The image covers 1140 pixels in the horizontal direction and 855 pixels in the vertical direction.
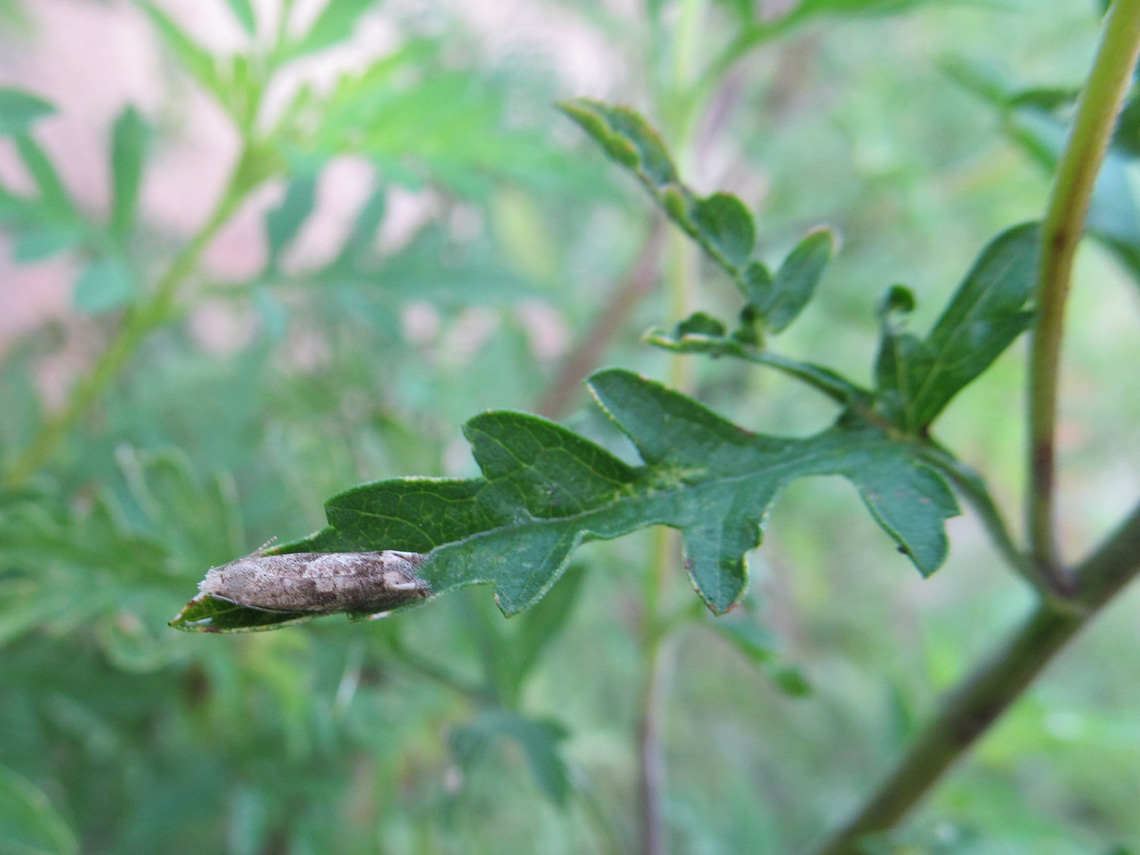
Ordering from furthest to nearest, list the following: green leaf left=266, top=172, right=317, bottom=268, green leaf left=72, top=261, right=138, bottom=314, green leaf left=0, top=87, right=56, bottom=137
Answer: green leaf left=266, top=172, right=317, bottom=268 < green leaf left=72, top=261, right=138, bottom=314 < green leaf left=0, top=87, right=56, bottom=137

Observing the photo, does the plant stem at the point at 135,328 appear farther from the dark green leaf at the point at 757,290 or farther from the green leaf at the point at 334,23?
the dark green leaf at the point at 757,290

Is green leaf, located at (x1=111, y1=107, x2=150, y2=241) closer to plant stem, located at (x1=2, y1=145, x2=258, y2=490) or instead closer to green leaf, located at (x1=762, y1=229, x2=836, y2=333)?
plant stem, located at (x1=2, y1=145, x2=258, y2=490)

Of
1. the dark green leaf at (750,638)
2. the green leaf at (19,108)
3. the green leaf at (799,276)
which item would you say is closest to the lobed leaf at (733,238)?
the green leaf at (799,276)

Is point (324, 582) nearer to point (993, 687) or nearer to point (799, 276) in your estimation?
point (799, 276)

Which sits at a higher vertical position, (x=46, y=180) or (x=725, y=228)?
(x=46, y=180)

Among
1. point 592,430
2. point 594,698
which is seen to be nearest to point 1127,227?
point 592,430

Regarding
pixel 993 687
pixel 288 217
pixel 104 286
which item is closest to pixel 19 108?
pixel 104 286

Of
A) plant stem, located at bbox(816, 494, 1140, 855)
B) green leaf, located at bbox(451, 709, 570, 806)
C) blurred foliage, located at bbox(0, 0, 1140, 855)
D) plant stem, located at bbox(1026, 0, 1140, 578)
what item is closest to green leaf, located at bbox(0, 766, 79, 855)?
blurred foliage, located at bbox(0, 0, 1140, 855)

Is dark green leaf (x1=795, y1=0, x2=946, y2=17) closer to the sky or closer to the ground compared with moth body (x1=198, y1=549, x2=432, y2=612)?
closer to the sky
